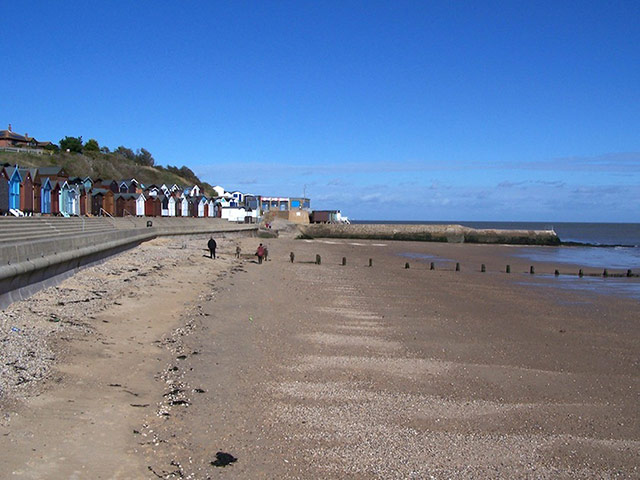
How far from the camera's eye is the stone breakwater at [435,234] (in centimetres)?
7788

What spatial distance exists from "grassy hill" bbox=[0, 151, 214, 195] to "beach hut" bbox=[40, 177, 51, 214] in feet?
92.3

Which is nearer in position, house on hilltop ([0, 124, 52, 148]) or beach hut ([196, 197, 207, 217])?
A: beach hut ([196, 197, 207, 217])

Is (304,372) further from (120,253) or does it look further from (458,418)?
(120,253)

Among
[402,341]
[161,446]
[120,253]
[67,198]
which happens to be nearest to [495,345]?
[402,341]

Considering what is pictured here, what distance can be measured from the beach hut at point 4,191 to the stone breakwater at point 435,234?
48.6 metres

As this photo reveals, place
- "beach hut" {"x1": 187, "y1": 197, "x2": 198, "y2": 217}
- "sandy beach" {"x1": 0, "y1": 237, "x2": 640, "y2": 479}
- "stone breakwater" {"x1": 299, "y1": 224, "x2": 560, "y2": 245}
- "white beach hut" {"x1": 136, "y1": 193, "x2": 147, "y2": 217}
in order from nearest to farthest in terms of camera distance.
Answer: "sandy beach" {"x1": 0, "y1": 237, "x2": 640, "y2": 479} < "white beach hut" {"x1": 136, "y1": 193, "x2": 147, "y2": 217} < "beach hut" {"x1": 187, "y1": 197, "x2": 198, "y2": 217} < "stone breakwater" {"x1": 299, "y1": 224, "x2": 560, "y2": 245}

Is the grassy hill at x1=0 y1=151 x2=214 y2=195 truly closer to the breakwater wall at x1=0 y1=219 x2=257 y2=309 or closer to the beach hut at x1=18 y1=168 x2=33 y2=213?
the beach hut at x1=18 y1=168 x2=33 y2=213

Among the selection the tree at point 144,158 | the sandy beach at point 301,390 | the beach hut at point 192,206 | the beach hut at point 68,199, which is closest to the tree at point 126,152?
the tree at point 144,158

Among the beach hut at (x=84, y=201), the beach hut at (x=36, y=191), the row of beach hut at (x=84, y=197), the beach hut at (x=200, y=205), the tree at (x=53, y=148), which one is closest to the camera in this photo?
the row of beach hut at (x=84, y=197)

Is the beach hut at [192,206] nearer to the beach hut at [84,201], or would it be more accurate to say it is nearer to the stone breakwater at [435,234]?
the stone breakwater at [435,234]

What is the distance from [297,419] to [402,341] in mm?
5042

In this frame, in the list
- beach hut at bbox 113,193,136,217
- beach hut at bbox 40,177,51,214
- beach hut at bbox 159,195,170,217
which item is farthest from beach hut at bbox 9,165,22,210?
beach hut at bbox 159,195,170,217

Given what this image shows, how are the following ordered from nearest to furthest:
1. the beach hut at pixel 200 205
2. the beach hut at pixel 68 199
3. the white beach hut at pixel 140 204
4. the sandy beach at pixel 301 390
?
the sandy beach at pixel 301 390 → the beach hut at pixel 68 199 → the white beach hut at pixel 140 204 → the beach hut at pixel 200 205

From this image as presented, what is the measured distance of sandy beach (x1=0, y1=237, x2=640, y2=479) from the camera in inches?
218
